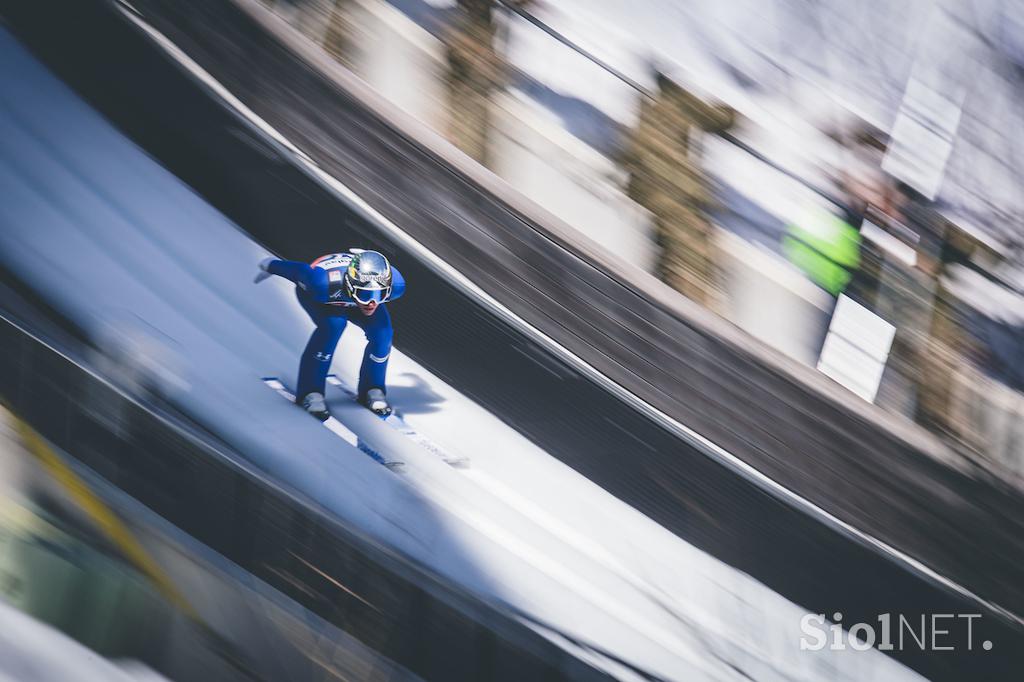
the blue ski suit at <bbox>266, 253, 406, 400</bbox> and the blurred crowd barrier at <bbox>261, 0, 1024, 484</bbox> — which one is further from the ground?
the blurred crowd barrier at <bbox>261, 0, 1024, 484</bbox>

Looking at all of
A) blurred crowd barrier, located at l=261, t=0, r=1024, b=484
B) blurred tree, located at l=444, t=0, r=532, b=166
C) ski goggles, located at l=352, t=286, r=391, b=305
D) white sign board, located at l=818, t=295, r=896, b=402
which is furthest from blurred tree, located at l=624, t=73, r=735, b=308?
ski goggles, located at l=352, t=286, r=391, b=305

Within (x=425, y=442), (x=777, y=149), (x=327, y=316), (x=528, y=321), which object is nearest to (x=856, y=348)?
(x=777, y=149)

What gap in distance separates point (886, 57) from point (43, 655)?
5.13 metres

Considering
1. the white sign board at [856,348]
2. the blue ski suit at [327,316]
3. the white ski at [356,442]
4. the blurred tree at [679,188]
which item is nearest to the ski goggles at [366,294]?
the blue ski suit at [327,316]

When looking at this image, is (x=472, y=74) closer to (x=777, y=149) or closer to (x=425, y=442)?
(x=777, y=149)

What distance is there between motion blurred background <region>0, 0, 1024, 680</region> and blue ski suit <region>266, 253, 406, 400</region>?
0.86 ft

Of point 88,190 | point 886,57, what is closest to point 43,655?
point 88,190

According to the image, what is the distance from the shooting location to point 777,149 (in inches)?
219

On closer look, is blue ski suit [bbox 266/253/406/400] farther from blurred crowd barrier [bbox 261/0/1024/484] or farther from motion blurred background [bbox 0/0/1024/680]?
blurred crowd barrier [bbox 261/0/1024/484]

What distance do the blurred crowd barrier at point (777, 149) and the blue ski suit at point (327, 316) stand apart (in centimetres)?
156

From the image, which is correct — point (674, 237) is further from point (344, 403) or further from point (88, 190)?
point (88, 190)

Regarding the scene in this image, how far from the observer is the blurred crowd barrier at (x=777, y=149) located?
5.04m

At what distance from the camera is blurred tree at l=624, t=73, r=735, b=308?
205 inches

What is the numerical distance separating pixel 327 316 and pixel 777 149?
9.17 feet
